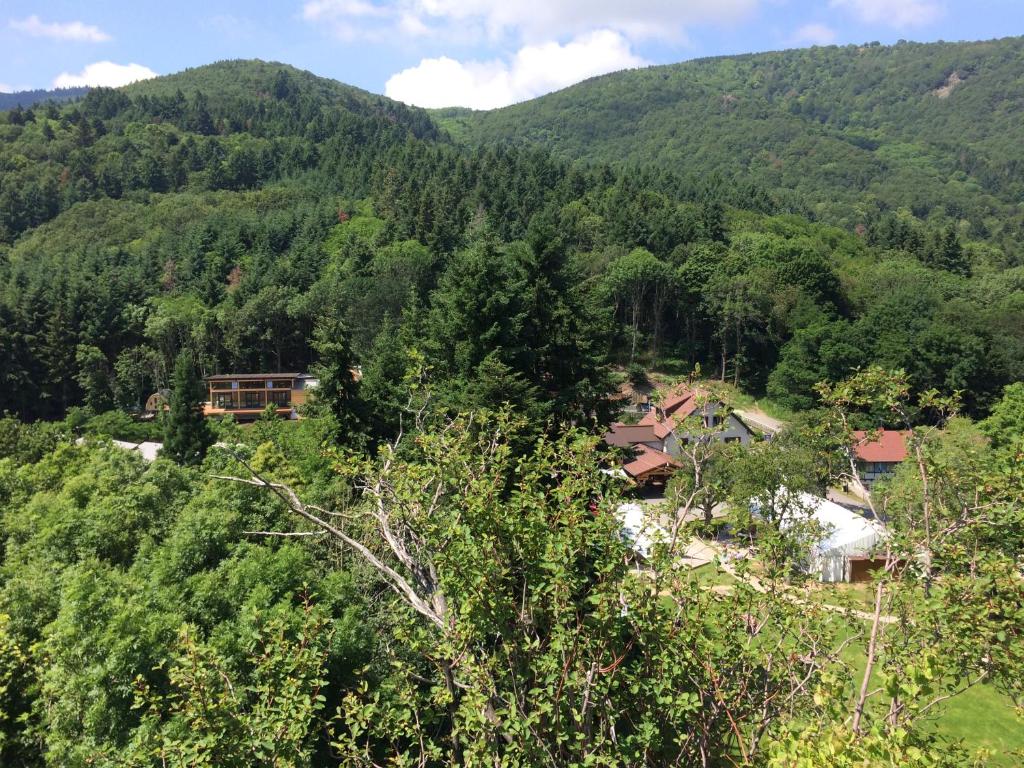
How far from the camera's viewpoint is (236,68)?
199m

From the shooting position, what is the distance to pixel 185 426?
30.2 metres

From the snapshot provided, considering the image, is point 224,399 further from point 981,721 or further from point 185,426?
point 981,721

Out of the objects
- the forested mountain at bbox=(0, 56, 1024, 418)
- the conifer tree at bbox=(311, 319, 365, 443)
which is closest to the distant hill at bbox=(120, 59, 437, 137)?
the forested mountain at bbox=(0, 56, 1024, 418)

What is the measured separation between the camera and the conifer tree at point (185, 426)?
96.8 ft

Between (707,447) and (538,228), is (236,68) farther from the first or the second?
(707,447)

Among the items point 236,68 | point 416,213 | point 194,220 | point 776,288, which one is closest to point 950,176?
point 776,288

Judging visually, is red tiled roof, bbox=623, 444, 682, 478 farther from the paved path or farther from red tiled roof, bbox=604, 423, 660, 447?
the paved path

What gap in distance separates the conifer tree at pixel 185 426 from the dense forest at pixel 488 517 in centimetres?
19

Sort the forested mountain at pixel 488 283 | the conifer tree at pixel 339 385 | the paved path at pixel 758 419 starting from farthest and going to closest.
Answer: the paved path at pixel 758 419 < the conifer tree at pixel 339 385 < the forested mountain at pixel 488 283

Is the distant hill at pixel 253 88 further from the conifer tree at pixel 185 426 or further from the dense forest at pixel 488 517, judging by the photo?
the conifer tree at pixel 185 426

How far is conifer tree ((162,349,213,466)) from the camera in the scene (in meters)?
29.5

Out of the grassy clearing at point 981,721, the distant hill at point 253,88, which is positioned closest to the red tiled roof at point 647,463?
the grassy clearing at point 981,721

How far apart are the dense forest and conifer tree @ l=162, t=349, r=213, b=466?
7.5 inches

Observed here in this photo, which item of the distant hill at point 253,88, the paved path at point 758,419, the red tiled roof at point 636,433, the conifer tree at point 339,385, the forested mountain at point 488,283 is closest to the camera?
the forested mountain at point 488,283
